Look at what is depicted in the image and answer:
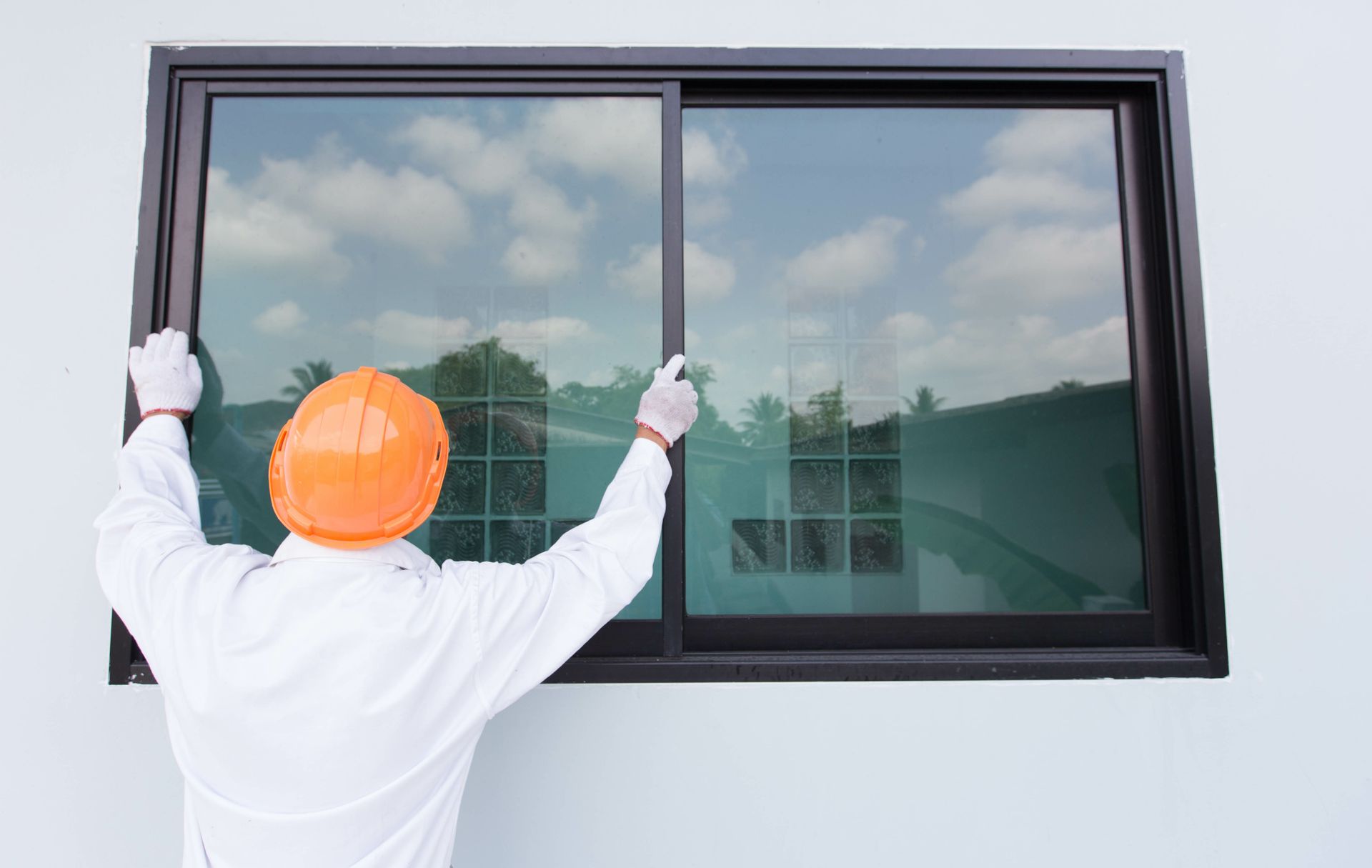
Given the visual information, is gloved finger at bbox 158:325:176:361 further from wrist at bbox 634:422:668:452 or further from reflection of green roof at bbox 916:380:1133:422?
reflection of green roof at bbox 916:380:1133:422

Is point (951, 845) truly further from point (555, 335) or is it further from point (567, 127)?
point (567, 127)

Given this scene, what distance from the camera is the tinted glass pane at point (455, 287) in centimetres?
142

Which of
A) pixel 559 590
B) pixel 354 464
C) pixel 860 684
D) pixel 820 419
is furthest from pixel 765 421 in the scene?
pixel 354 464

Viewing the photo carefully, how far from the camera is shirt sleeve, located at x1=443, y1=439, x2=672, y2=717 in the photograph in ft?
2.90

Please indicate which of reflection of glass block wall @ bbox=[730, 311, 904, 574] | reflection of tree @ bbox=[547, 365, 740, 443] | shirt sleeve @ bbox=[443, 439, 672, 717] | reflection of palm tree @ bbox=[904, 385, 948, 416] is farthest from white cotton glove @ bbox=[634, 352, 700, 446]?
reflection of palm tree @ bbox=[904, 385, 948, 416]

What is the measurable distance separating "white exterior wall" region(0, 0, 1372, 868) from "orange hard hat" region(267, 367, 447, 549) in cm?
57

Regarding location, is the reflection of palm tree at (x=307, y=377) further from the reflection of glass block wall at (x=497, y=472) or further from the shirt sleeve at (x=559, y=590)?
the shirt sleeve at (x=559, y=590)

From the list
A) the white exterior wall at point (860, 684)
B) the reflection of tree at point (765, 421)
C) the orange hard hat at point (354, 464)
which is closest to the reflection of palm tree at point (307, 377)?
the white exterior wall at point (860, 684)

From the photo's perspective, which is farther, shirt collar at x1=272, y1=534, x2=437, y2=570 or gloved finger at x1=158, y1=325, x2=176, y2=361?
gloved finger at x1=158, y1=325, x2=176, y2=361

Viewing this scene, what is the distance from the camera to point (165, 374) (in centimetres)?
120

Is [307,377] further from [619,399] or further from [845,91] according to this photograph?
[845,91]

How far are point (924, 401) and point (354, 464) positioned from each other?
124 cm

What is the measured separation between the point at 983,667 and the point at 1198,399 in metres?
0.69

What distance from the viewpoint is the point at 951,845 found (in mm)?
1219
